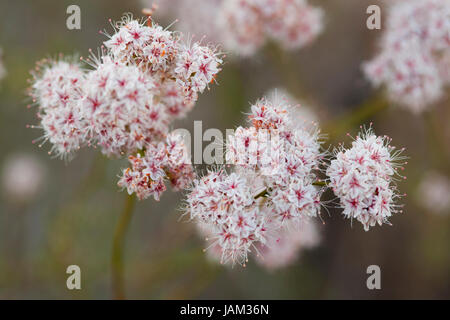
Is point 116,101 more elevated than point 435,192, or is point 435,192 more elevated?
point 116,101

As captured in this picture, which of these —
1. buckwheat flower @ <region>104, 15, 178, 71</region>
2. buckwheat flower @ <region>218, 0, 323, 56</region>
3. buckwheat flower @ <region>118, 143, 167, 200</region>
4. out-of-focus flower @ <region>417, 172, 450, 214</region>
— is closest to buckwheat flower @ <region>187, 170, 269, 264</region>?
buckwheat flower @ <region>118, 143, 167, 200</region>

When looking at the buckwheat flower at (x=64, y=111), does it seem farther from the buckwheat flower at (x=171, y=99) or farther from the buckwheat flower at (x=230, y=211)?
the buckwheat flower at (x=230, y=211)

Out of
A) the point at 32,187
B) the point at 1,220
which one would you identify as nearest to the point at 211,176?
the point at 32,187

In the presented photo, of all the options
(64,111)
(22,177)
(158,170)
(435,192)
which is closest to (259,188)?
(158,170)

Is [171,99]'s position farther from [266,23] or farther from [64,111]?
[266,23]

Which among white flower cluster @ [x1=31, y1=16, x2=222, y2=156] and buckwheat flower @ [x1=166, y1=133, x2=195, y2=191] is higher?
white flower cluster @ [x1=31, y1=16, x2=222, y2=156]

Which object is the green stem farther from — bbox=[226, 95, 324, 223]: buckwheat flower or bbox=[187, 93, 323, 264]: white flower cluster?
bbox=[226, 95, 324, 223]: buckwheat flower

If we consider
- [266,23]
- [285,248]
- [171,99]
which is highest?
[266,23]
